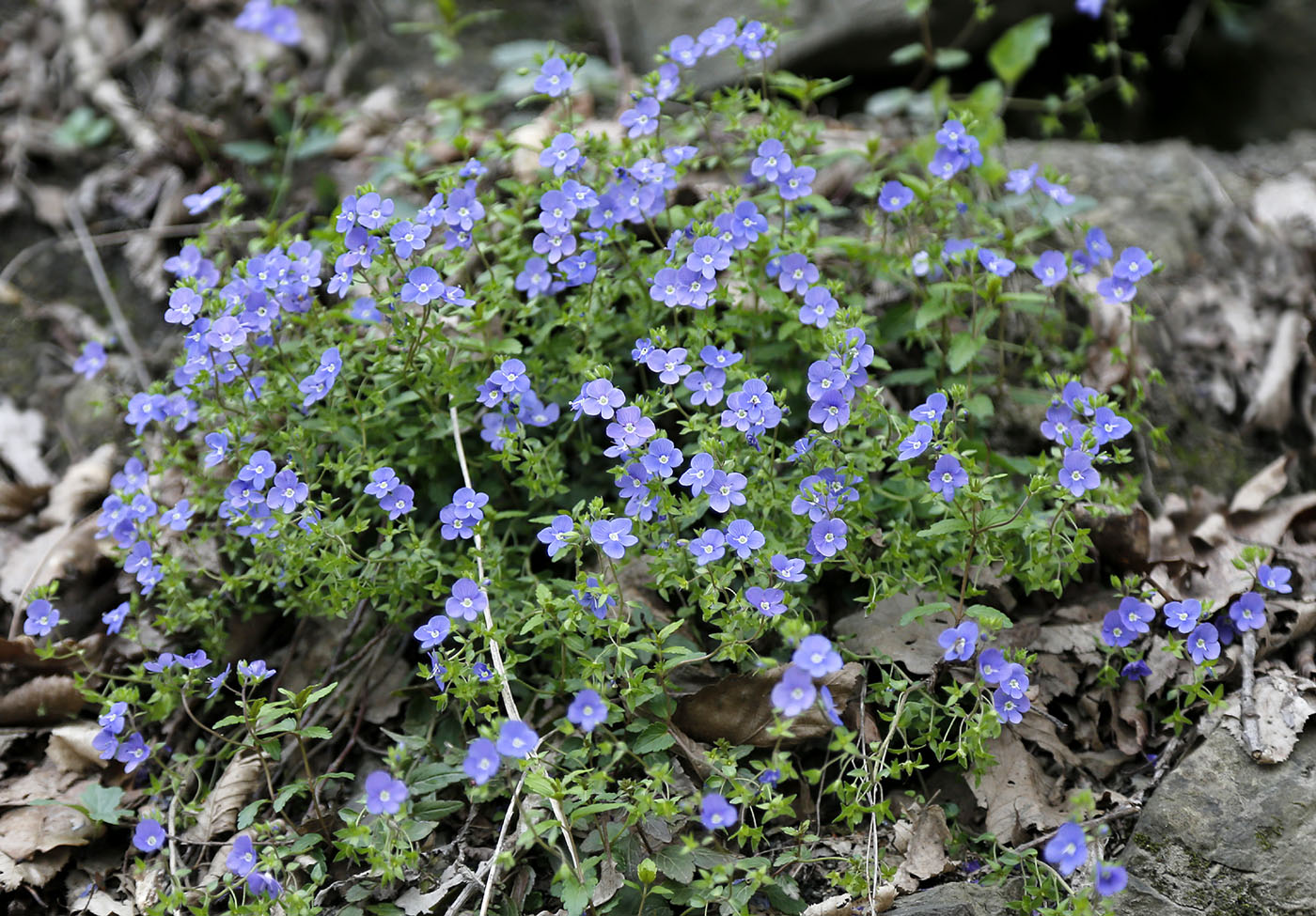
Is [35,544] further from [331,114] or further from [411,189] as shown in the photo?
[331,114]

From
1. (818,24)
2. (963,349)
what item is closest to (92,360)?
(963,349)

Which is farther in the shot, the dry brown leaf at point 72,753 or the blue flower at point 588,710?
the dry brown leaf at point 72,753

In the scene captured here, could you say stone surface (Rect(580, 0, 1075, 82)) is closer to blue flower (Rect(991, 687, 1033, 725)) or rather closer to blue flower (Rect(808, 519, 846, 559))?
blue flower (Rect(808, 519, 846, 559))

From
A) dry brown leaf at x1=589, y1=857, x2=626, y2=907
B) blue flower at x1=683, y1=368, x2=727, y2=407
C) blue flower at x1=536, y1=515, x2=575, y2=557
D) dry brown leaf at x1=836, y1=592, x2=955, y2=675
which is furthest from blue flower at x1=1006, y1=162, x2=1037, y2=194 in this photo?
dry brown leaf at x1=589, y1=857, x2=626, y2=907

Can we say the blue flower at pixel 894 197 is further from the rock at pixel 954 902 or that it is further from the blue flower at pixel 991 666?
the rock at pixel 954 902

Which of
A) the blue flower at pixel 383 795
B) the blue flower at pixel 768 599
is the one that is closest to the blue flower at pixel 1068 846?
the blue flower at pixel 768 599
